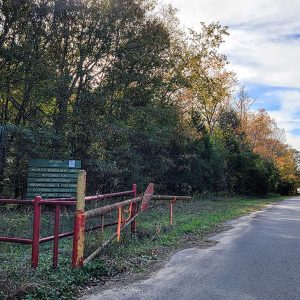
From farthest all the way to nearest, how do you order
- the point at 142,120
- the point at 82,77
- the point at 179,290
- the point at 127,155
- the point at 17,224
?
1. the point at 142,120
2. the point at 127,155
3. the point at 82,77
4. the point at 17,224
5. the point at 179,290

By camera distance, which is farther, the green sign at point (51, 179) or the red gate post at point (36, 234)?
the green sign at point (51, 179)

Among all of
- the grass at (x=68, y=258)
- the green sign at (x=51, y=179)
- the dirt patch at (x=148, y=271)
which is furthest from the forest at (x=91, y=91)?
the dirt patch at (x=148, y=271)

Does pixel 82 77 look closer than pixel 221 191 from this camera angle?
Yes

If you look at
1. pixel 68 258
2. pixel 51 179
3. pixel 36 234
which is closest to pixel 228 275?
pixel 68 258

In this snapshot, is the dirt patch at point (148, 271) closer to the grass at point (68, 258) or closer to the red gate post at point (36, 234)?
the grass at point (68, 258)

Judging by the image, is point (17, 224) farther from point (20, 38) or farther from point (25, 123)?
point (20, 38)

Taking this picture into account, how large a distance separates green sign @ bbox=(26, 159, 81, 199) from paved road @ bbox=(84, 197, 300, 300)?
6.33m

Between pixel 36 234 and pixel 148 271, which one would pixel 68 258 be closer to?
pixel 36 234

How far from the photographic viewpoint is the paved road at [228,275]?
228 inches

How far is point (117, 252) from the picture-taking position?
832cm

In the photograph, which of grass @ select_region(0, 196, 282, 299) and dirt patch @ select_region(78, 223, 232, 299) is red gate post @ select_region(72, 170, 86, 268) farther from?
dirt patch @ select_region(78, 223, 232, 299)

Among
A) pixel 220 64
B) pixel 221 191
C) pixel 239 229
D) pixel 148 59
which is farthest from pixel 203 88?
pixel 239 229

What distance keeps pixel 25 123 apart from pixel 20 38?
3717 millimetres

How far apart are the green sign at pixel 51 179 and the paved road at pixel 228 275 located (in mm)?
6334
